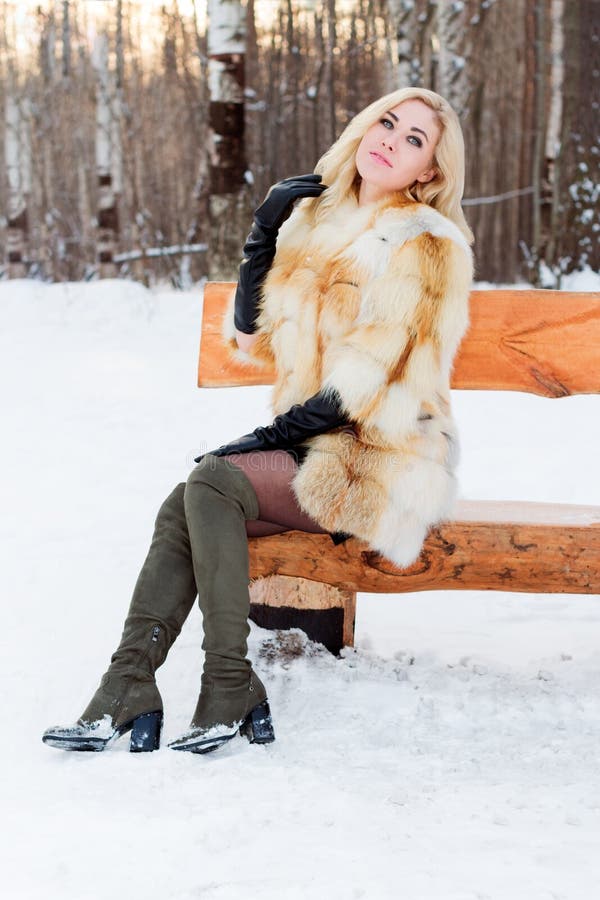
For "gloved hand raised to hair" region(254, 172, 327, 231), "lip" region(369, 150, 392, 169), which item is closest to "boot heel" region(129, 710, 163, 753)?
"gloved hand raised to hair" region(254, 172, 327, 231)

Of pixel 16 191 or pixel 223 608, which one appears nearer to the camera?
pixel 223 608

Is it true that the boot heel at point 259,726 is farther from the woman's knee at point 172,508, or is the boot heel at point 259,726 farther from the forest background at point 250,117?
the forest background at point 250,117

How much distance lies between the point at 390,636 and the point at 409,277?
55.2 inches

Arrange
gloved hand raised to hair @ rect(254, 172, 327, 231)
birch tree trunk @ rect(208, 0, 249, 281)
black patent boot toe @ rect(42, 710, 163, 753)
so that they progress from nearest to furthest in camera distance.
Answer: black patent boot toe @ rect(42, 710, 163, 753)
gloved hand raised to hair @ rect(254, 172, 327, 231)
birch tree trunk @ rect(208, 0, 249, 281)

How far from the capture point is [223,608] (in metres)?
2.62

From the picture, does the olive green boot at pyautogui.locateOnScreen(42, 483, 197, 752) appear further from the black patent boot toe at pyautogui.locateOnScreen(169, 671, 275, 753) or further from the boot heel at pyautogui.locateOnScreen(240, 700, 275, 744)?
the boot heel at pyautogui.locateOnScreen(240, 700, 275, 744)

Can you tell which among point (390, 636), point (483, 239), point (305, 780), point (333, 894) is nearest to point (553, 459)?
point (390, 636)

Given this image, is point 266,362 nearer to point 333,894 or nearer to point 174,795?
point 174,795

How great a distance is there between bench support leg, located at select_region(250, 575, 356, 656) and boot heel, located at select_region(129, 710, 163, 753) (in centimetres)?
75

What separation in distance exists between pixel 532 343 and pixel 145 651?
5.14 ft

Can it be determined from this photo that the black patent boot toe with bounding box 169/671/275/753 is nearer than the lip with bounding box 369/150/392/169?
Yes

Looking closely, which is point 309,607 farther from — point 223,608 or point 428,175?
point 428,175

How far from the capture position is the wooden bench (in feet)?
9.22

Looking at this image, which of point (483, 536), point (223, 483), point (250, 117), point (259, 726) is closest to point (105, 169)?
point (250, 117)
